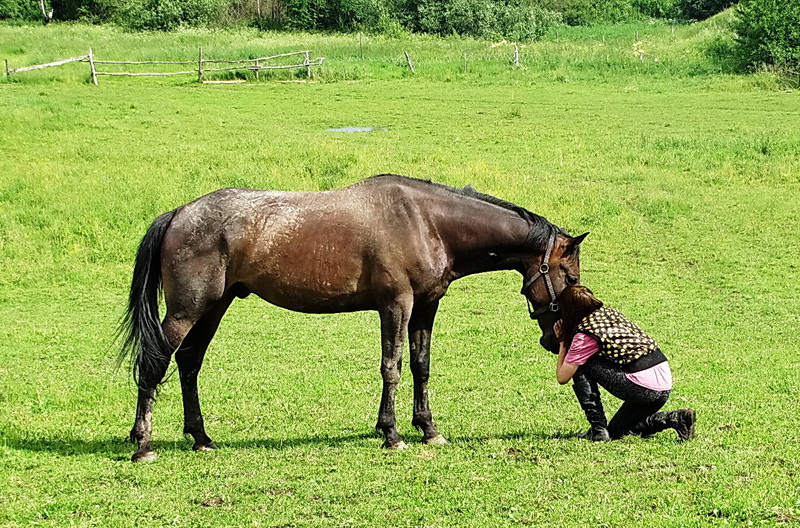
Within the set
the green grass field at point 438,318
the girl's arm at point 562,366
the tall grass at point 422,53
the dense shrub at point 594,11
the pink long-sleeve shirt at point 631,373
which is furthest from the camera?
the dense shrub at point 594,11

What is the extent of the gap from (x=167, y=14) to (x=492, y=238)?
58.2 metres

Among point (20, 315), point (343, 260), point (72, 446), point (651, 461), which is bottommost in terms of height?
point (20, 315)

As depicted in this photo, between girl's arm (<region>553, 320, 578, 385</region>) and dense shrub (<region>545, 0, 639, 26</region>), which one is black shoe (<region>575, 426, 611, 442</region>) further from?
dense shrub (<region>545, 0, 639, 26</region>)

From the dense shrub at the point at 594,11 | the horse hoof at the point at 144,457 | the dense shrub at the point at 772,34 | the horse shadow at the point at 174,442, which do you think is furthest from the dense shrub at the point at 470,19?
the horse hoof at the point at 144,457

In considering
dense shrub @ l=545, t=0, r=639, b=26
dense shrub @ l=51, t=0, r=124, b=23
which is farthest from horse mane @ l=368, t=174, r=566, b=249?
dense shrub @ l=545, t=0, r=639, b=26

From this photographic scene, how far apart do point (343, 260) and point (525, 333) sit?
5.63 meters

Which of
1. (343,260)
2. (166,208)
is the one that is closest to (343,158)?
(166,208)

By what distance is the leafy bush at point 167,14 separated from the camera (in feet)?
201

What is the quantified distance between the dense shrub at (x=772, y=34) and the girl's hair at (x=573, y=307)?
110 feet

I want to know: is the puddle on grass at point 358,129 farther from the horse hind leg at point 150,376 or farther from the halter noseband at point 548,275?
the halter noseband at point 548,275

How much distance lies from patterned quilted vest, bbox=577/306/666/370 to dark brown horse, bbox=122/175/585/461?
0.42 metres

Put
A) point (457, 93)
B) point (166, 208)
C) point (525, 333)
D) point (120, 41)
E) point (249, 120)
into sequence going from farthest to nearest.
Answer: point (120, 41)
point (457, 93)
point (249, 120)
point (166, 208)
point (525, 333)

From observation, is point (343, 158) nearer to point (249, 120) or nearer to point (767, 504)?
point (249, 120)

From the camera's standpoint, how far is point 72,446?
7812mm
